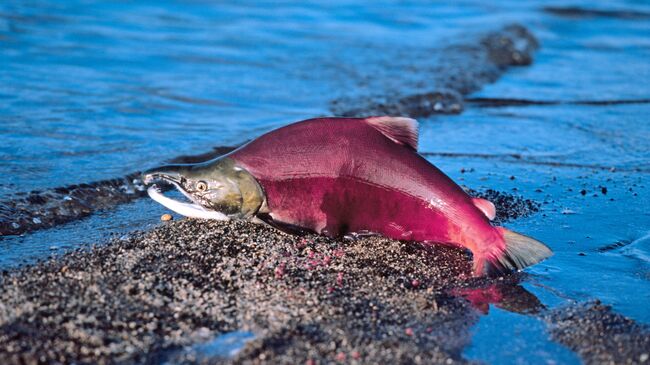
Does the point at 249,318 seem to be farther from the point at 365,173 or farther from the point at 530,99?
the point at 530,99

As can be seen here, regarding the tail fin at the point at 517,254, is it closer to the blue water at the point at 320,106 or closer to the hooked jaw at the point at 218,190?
the blue water at the point at 320,106

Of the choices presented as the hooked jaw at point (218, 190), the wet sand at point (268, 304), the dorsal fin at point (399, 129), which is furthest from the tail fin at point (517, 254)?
the hooked jaw at point (218, 190)

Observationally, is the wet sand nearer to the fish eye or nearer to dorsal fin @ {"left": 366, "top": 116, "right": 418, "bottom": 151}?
the fish eye

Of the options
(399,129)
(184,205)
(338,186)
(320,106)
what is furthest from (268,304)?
(320,106)

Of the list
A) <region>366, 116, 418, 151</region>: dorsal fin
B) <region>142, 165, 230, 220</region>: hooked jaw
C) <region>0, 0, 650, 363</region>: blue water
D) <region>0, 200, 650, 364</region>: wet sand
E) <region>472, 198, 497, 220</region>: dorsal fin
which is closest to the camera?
<region>0, 200, 650, 364</region>: wet sand

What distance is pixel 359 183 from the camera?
3938 mm

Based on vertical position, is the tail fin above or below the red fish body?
below

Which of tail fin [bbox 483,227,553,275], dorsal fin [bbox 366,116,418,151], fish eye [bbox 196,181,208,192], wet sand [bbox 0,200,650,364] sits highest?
dorsal fin [bbox 366,116,418,151]

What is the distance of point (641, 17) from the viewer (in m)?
15.1

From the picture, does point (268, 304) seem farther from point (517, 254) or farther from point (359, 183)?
point (517, 254)

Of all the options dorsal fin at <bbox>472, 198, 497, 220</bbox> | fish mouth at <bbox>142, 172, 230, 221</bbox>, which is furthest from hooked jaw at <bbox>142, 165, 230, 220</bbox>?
dorsal fin at <bbox>472, 198, 497, 220</bbox>

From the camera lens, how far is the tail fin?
12.1 feet

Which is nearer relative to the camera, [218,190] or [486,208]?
[486,208]

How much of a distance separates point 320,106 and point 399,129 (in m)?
3.89
